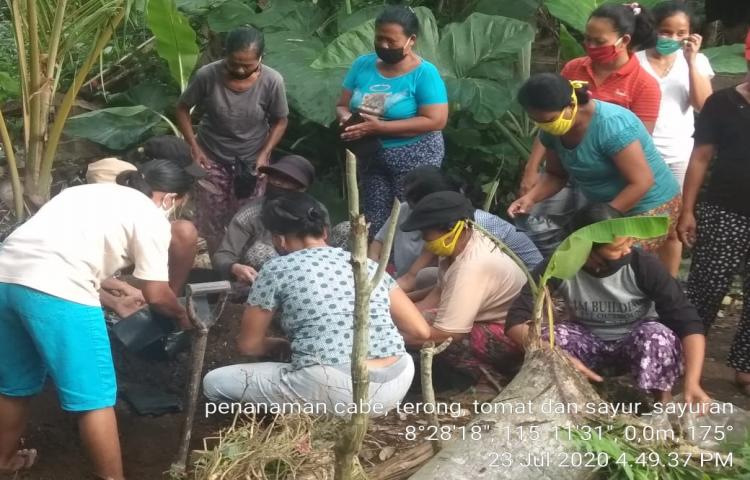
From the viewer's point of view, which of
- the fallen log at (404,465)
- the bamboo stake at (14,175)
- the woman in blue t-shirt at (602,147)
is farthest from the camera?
the bamboo stake at (14,175)

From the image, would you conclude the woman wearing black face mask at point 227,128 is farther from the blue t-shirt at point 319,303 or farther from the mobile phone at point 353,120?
the blue t-shirt at point 319,303

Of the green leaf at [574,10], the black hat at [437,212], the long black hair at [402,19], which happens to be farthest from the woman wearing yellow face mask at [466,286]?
the green leaf at [574,10]

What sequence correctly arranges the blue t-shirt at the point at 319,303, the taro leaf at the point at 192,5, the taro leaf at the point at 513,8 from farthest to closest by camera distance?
the taro leaf at the point at 192,5, the taro leaf at the point at 513,8, the blue t-shirt at the point at 319,303

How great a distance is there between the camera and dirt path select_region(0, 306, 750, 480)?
3.74 meters

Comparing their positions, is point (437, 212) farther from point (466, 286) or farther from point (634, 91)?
point (634, 91)

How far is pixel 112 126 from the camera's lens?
6.34 meters

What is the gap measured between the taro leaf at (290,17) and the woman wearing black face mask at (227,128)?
3.38 ft

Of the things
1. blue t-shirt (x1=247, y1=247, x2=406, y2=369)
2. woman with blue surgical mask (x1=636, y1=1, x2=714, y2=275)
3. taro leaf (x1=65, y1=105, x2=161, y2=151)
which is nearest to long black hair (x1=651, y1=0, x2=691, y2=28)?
woman with blue surgical mask (x1=636, y1=1, x2=714, y2=275)

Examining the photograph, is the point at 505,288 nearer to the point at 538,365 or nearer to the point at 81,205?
the point at 538,365

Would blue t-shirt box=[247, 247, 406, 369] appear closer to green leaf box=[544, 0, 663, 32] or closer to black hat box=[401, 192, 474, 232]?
black hat box=[401, 192, 474, 232]

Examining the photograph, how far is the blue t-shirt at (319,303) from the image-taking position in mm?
3557

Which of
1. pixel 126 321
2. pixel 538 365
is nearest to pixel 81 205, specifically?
pixel 126 321

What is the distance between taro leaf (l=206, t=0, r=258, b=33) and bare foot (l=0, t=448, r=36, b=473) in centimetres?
346

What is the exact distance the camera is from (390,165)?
16.4ft
